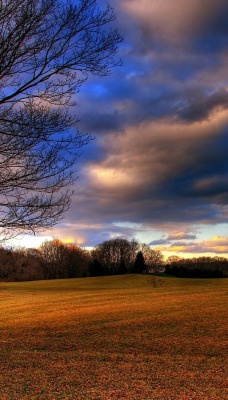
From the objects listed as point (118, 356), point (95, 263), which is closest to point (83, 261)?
point (95, 263)

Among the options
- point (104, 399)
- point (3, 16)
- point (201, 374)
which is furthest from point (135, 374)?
point (3, 16)

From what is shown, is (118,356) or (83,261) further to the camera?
(83,261)

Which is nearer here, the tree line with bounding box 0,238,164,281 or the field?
the field

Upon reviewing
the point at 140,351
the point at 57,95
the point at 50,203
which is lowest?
the point at 140,351

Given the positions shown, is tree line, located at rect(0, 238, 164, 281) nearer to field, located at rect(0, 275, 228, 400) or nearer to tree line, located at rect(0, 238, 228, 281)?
tree line, located at rect(0, 238, 228, 281)

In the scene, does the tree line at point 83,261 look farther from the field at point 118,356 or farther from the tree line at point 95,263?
the field at point 118,356

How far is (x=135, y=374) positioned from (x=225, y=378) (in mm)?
2153

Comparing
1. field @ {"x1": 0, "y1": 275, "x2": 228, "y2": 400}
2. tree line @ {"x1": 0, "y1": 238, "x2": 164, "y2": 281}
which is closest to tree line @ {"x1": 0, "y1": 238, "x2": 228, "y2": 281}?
tree line @ {"x1": 0, "y1": 238, "x2": 164, "y2": 281}

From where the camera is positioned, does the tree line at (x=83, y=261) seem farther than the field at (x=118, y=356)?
Yes

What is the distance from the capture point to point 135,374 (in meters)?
9.18

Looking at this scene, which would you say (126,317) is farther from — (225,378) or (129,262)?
(129,262)

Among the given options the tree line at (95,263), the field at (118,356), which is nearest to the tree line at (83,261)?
the tree line at (95,263)

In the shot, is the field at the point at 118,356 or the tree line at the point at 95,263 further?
the tree line at the point at 95,263

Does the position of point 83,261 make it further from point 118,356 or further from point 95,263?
point 118,356
